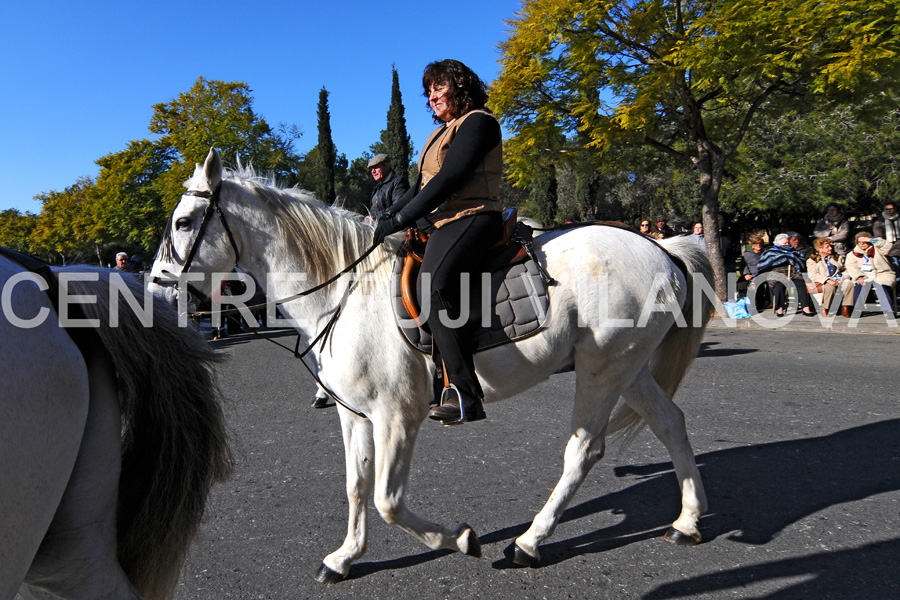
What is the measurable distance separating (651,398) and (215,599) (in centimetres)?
238

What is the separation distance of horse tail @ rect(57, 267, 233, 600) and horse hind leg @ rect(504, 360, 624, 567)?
162 centimetres

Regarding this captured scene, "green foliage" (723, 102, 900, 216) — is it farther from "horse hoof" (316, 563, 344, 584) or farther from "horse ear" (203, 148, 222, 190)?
"horse hoof" (316, 563, 344, 584)

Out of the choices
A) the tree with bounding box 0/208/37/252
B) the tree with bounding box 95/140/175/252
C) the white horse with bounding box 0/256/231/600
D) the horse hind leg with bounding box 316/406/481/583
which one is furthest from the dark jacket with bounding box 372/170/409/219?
the tree with bounding box 0/208/37/252

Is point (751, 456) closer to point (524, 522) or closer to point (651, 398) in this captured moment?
point (651, 398)

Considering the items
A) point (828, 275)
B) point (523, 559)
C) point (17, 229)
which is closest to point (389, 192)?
point (523, 559)

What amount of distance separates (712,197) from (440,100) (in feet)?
39.2

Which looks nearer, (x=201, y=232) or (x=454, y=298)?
(x=454, y=298)

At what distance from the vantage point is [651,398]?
11.1 feet

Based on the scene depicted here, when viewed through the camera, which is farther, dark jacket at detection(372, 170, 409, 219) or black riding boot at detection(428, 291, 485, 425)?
dark jacket at detection(372, 170, 409, 219)

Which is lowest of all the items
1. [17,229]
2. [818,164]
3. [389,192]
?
[389,192]

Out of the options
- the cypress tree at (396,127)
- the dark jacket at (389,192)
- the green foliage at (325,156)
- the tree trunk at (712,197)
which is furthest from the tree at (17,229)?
the dark jacket at (389,192)

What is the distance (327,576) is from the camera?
2.80 metres

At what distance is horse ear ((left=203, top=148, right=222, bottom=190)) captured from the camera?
3.11m

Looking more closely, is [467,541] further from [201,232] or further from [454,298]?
[201,232]
